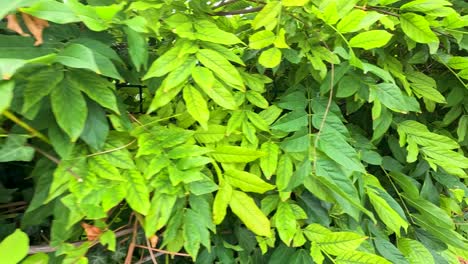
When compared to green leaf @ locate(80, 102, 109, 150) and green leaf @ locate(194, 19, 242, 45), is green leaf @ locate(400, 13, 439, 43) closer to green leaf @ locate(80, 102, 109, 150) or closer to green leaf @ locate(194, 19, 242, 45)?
green leaf @ locate(194, 19, 242, 45)

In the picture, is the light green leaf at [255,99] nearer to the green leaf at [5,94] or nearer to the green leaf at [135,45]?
the green leaf at [135,45]

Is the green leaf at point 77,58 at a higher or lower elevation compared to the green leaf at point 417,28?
higher

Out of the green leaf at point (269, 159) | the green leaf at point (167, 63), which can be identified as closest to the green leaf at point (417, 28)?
the green leaf at point (269, 159)

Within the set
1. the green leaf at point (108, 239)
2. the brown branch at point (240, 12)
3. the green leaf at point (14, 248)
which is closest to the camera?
the green leaf at point (14, 248)

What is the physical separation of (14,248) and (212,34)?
48cm

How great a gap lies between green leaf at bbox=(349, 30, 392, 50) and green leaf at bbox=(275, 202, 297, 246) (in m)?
0.36

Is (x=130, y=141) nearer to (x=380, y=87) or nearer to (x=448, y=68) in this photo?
(x=380, y=87)

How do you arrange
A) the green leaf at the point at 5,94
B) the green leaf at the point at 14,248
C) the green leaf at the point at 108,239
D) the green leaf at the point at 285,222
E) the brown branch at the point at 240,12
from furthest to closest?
the brown branch at the point at 240,12 < the green leaf at the point at 285,222 < the green leaf at the point at 108,239 < the green leaf at the point at 14,248 < the green leaf at the point at 5,94

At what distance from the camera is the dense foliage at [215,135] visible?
0.61 m

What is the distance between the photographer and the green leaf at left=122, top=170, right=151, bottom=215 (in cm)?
63

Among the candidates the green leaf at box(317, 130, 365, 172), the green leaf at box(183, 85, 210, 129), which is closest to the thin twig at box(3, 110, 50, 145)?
the green leaf at box(183, 85, 210, 129)

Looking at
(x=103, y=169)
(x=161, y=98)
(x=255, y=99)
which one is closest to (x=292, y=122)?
(x=255, y=99)

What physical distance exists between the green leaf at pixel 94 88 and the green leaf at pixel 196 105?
15 cm

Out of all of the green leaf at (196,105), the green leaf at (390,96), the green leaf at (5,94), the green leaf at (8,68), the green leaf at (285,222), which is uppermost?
the green leaf at (8,68)
